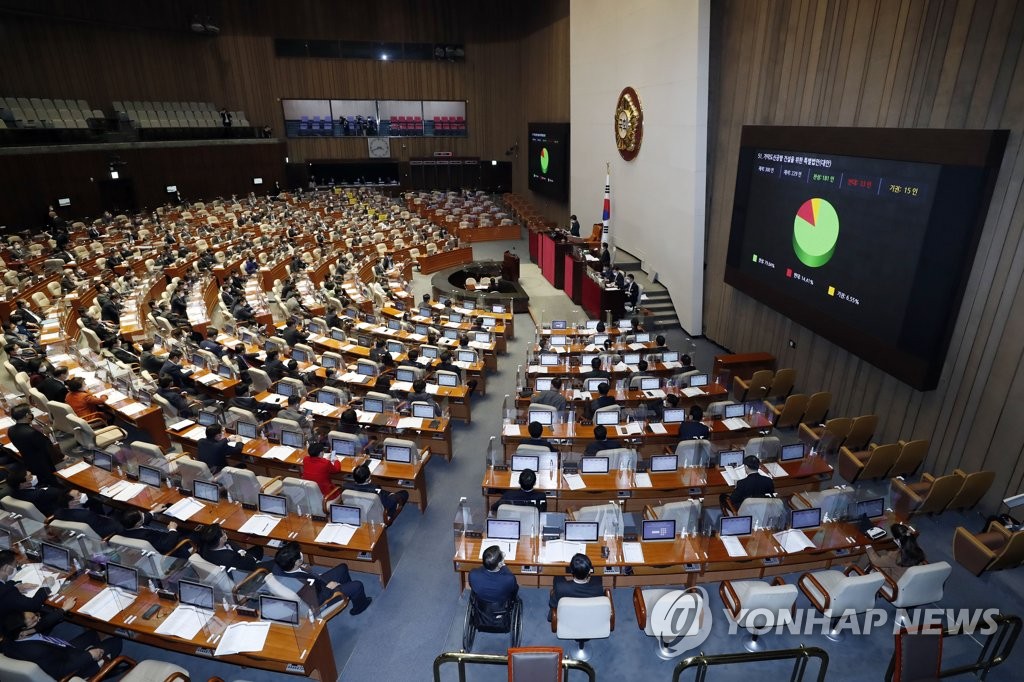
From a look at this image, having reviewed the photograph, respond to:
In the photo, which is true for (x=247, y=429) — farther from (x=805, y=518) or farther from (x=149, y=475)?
(x=805, y=518)

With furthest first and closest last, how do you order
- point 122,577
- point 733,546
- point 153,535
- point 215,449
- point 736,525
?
point 215,449 < point 153,535 < point 736,525 < point 733,546 < point 122,577

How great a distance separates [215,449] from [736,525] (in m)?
7.13

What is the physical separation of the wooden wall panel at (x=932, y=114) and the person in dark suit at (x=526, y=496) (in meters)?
6.64

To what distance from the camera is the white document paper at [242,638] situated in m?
5.20

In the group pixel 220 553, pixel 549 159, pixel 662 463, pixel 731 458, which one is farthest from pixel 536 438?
pixel 549 159

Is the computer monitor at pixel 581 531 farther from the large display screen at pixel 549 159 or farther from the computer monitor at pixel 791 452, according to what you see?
the large display screen at pixel 549 159

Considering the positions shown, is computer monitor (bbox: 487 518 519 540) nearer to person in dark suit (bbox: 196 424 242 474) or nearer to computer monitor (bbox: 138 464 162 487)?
person in dark suit (bbox: 196 424 242 474)

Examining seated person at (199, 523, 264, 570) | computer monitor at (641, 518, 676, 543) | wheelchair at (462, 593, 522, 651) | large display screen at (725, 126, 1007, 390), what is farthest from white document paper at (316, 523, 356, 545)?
large display screen at (725, 126, 1007, 390)

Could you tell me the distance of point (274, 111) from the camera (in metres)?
34.9

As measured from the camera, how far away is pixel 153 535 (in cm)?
687

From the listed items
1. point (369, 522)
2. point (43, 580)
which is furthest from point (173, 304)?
point (369, 522)

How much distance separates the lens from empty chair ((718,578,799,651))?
5.60m

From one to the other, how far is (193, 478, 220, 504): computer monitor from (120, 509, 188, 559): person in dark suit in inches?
20.6

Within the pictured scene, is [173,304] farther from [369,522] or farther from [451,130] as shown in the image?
[451,130]
